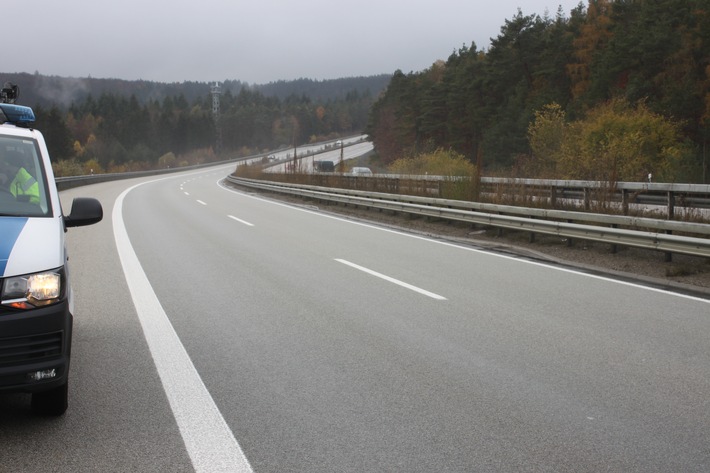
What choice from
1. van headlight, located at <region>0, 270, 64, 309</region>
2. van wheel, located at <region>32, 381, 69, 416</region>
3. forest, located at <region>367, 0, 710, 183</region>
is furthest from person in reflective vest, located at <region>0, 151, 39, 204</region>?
forest, located at <region>367, 0, 710, 183</region>

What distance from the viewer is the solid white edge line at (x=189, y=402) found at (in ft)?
11.6

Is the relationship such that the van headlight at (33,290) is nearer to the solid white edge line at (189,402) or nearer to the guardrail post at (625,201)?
the solid white edge line at (189,402)

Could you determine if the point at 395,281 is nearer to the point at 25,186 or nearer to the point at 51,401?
the point at 25,186

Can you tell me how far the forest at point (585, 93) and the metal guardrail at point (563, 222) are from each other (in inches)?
405

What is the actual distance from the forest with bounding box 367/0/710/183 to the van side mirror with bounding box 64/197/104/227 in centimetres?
2146

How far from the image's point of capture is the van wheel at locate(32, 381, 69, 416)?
3.99m

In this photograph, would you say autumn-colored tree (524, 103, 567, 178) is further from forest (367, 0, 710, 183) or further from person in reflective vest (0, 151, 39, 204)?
person in reflective vest (0, 151, 39, 204)

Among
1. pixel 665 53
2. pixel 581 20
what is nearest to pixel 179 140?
pixel 581 20

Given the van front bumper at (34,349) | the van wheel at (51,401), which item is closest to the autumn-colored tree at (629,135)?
the van wheel at (51,401)

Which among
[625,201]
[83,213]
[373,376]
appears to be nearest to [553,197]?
[625,201]

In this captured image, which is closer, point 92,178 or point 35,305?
point 35,305

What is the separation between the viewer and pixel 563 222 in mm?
12695

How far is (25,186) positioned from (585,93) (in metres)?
61.0

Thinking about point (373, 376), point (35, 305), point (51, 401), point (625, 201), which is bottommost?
point (373, 376)
